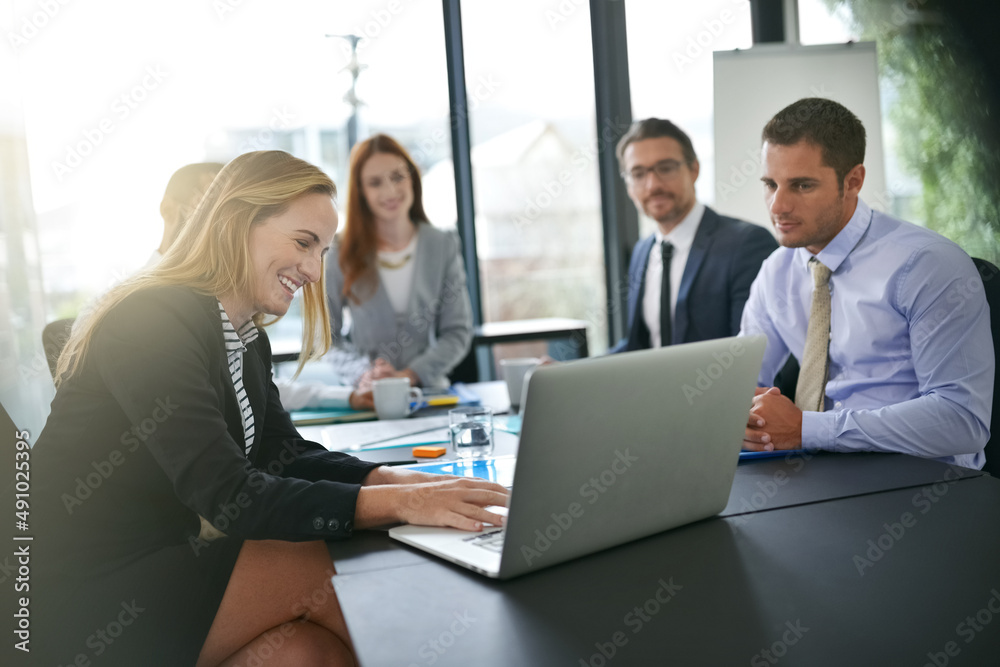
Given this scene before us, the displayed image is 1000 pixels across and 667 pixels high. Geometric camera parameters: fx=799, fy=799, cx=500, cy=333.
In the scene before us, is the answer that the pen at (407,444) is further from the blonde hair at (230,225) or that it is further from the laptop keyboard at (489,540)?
the laptop keyboard at (489,540)

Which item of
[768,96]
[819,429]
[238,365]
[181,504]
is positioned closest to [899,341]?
[819,429]

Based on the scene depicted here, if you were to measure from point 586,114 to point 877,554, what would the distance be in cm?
386

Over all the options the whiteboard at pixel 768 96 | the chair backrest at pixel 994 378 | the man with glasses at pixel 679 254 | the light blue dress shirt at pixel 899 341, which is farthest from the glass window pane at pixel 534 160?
the chair backrest at pixel 994 378

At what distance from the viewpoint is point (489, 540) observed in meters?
1.01

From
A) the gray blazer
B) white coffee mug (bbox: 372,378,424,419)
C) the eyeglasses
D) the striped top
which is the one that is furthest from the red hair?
the striped top

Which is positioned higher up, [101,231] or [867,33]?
[867,33]

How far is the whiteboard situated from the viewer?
11.3ft

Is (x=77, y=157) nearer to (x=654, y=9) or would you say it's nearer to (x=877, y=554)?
(x=654, y=9)

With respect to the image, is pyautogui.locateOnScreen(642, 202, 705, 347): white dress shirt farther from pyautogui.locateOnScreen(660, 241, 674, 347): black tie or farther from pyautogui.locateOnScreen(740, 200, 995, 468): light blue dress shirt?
pyautogui.locateOnScreen(740, 200, 995, 468): light blue dress shirt

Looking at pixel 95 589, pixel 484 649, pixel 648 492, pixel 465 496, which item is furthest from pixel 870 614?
pixel 95 589

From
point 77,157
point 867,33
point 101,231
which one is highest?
point 867,33

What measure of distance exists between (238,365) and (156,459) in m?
0.26

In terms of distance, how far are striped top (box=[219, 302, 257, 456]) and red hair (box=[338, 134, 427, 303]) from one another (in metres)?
1.68

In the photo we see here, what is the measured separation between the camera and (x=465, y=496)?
1.09 metres
